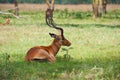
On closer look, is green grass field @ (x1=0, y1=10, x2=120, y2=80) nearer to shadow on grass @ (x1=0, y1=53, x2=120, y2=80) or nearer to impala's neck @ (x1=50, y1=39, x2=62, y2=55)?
shadow on grass @ (x1=0, y1=53, x2=120, y2=80)

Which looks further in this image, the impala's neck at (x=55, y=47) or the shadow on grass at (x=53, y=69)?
the impala's neck at (x=55, y=47)

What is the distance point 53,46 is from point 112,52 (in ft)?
7.72

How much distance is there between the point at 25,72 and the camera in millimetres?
8344

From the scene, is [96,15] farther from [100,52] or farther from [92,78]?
[92,78]

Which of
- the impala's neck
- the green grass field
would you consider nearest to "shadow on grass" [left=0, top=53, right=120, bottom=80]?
the green grass field

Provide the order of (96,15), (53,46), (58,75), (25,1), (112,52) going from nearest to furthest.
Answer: (58,75), (53,46), (112,52), (96,15), (25,1)

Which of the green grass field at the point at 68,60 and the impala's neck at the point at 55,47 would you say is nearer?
the green grass field at the point at 68,60

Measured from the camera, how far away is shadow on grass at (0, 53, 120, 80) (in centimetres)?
773

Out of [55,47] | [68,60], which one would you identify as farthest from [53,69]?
[68,60]

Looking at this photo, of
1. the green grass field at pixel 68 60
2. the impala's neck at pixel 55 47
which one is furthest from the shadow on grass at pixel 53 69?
the impala's neck at pixel 55 47

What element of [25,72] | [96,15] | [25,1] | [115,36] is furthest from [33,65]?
[25,1]

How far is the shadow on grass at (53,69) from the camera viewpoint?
7730 mm

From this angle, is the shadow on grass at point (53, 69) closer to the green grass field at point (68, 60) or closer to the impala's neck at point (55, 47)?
the green grass field at point (68, 60)

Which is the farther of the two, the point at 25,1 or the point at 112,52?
the point at 25,1
